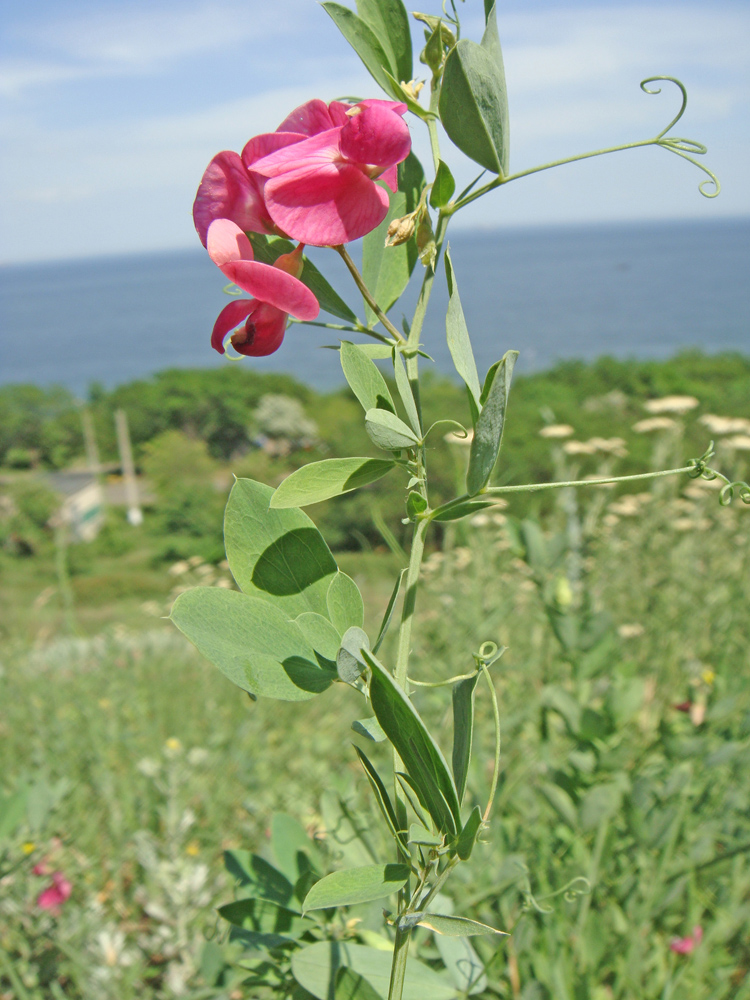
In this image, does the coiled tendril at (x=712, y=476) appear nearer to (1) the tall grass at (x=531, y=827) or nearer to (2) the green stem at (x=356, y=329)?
(2) the green stem at (x=356, y=329)

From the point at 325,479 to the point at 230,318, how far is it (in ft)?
0.29

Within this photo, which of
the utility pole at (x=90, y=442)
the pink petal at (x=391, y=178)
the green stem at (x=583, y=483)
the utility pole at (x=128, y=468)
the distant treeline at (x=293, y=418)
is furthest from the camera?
the utility pole at (x=90, y=442)

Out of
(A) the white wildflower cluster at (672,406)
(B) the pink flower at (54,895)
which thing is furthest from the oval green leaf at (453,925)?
(A) the white wildflower cluster at (672,406)

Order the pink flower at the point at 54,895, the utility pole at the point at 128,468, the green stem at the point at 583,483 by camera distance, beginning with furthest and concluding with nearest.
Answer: the utility pole at the point at 128,468, the pink flower at the point at 54,895, the green stem at the point at 583,483

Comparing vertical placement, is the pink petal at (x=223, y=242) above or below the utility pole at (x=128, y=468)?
above

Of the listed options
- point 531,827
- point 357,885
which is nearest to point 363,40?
point 357,885

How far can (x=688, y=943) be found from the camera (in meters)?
0.79

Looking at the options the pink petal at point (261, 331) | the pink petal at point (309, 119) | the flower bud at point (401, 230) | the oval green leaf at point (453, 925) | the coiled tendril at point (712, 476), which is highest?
the pink petal at point (309, 119)

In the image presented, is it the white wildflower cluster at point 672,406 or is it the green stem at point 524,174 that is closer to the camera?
the green stem at point 524,174

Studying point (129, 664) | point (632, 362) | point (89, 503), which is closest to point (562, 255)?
point (632, 362)

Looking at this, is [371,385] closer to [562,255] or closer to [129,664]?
[129,664]

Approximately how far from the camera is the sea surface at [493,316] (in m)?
32.0

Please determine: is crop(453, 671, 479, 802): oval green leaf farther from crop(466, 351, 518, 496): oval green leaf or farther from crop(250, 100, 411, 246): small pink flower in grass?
crop(250, 100, 411, 246): small pink flower in grass

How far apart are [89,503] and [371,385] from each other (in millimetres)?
17094
